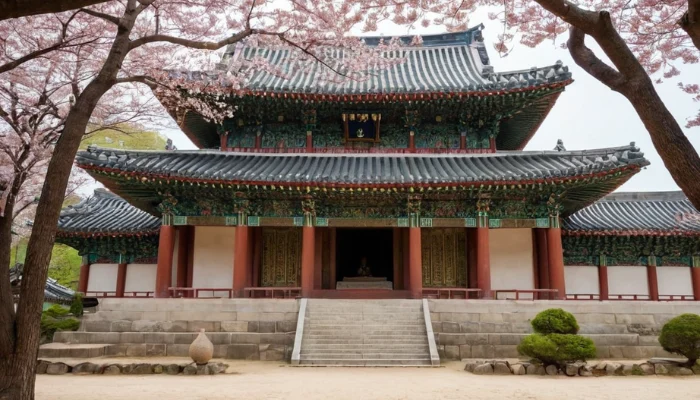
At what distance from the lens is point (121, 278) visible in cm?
2067

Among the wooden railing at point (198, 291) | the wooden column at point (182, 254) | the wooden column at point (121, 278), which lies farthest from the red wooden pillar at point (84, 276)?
the wooden railing at point (198, 291)

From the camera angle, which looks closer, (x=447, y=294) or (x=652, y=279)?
(x=447, y=294)

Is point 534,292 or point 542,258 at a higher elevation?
point 542,258

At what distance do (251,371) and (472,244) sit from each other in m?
10.2

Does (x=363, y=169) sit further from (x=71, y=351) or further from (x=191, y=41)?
(x=191, y=41)

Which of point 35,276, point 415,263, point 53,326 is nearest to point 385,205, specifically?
point 415,263

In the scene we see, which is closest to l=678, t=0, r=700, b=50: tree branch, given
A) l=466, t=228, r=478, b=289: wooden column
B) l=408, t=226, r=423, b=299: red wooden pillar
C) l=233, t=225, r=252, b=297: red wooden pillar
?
l=408, t=226, r=423, b=299: red wooden pillar

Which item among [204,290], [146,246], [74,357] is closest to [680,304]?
[204,290]

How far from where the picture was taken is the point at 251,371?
1184 centimetres

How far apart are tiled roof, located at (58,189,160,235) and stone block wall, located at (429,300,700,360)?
11.5m

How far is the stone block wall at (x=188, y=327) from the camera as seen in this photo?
13.8 m

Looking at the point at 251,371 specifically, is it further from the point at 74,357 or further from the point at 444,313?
the point at 444,313

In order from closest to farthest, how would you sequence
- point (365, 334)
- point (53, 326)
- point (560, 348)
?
point (560, 348)
point (365, 334)
point (53, 326)

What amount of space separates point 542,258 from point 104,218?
16768 millimetres
